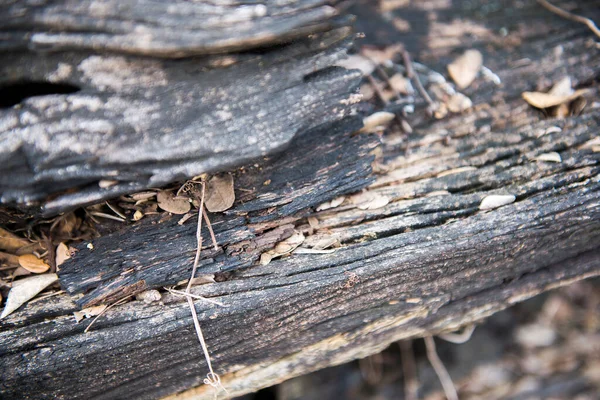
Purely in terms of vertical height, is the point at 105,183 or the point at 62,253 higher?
the point at 105,183

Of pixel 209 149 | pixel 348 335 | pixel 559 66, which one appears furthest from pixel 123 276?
pixel 559 66

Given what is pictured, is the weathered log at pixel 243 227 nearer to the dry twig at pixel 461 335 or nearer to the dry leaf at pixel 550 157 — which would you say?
the dry leaf at pixel 550 157

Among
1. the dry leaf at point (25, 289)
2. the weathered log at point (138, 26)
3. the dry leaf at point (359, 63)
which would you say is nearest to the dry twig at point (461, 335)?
the dry leaf at point (359, 63)

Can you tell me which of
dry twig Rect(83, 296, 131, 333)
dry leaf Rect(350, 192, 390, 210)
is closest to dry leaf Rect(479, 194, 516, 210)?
dry leaf Rect(350, 192, 390, 210)

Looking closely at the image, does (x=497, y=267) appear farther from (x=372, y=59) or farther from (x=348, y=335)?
(x=372, y=59)

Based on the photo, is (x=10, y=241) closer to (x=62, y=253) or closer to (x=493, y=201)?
(x=62, y=253)

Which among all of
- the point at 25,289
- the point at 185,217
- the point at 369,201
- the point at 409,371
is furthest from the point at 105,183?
the point at 409,371
